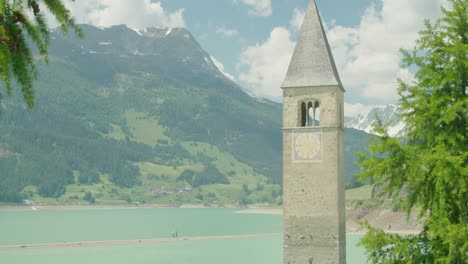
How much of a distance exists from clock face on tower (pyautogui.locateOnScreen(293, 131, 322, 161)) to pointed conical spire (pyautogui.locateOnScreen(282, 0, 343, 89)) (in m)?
3.31

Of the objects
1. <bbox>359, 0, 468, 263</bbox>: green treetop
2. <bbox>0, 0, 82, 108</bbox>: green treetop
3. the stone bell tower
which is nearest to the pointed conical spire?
the stone bell tower

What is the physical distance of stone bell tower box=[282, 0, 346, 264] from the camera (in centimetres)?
3822

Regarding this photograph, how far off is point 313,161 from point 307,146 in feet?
3.56

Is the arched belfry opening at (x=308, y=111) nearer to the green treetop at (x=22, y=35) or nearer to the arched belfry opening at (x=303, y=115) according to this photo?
the arched belfry opening at (x=303, y=115)

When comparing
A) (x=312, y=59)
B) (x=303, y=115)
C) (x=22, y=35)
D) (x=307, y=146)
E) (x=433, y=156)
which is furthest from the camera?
(x=312, y=59)

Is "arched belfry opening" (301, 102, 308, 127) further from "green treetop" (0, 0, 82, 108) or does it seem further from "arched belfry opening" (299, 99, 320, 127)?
"green treetop" (0, 0, 82, 108)

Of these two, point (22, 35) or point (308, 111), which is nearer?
point (22, 35)

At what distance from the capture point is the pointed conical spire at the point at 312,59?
132 feet

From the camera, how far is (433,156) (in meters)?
16.7

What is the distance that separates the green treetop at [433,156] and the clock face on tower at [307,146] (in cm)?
1987

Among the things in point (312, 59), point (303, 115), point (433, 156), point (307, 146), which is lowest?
point (433, 156)

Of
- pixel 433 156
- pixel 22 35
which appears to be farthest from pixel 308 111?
pixel 22 35

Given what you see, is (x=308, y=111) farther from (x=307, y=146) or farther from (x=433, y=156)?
(x=433, y=156)

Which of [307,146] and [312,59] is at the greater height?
[312,59]
